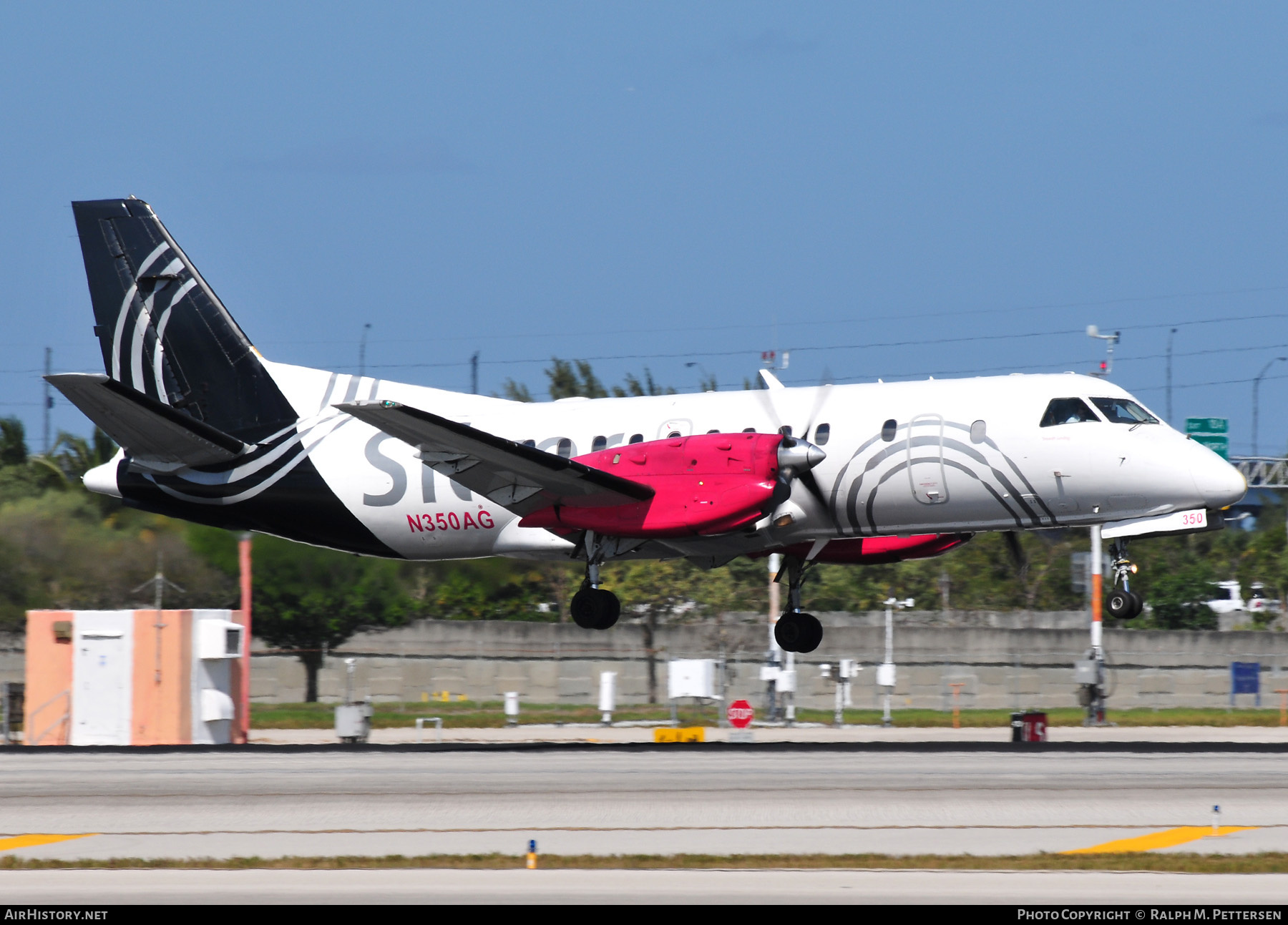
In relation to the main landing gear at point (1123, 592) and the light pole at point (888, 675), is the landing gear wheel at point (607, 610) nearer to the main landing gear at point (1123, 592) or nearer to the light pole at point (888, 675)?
the main landing gear at point (1123, 592)

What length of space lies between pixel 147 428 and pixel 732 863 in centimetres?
1669

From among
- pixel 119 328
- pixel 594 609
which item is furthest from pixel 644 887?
pixel 119 328

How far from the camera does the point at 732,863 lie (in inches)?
584

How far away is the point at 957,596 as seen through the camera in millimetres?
62438

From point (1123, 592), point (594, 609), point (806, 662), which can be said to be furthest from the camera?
point (806, 662)

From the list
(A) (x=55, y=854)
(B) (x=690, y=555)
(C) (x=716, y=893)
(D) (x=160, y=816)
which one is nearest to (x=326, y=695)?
(B) (x=690, y=555)

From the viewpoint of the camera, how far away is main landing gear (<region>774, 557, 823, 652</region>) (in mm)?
28312

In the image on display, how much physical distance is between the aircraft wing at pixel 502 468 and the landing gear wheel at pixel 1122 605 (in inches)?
306

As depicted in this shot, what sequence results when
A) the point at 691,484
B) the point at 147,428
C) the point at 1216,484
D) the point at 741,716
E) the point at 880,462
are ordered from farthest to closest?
the point at 741,716 → the point at 147,428 → the point at 691,484 → the point at 880,462 → the point at 1216,484

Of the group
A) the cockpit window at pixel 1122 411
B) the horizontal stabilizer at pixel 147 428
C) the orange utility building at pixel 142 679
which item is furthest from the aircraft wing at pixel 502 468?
the orange utility building at pixel 142 679

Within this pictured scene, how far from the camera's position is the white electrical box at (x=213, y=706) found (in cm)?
3241

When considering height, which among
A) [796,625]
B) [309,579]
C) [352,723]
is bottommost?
[352,723]

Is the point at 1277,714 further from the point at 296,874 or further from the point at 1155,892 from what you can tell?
the point at 296,874

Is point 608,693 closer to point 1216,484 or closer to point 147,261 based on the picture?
point 147,261
